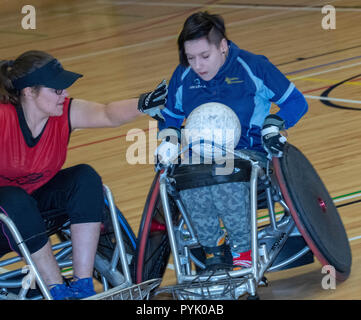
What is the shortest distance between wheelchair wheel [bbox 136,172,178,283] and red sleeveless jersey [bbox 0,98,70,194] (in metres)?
0.45

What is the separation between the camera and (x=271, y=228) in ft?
11.2

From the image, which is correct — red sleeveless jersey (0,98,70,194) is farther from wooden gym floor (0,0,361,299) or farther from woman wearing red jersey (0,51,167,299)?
wooden gym floor (0,0,361,299)

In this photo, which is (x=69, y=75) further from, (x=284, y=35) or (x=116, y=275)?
(x=284, y=35)

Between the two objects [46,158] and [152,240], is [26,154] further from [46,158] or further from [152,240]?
[152,240]

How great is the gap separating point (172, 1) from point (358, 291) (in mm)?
12132

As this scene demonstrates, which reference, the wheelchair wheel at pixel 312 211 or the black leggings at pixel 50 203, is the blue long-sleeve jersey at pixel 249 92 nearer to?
the wheelchair wheel at pixel 312 211

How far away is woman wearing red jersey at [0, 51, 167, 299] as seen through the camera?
3158 mm

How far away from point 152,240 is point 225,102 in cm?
66

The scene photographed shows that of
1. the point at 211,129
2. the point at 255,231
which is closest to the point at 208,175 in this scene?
the point at 211,129

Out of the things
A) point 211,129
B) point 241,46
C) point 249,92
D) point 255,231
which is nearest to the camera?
point 255,231

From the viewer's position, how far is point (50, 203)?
3.30m

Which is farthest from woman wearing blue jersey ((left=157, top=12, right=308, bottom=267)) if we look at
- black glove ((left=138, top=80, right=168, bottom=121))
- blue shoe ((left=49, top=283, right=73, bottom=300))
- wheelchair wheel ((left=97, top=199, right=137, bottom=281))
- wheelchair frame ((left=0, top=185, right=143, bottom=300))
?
blue shoe ((left=49, top=283, right=73, bottom=300))

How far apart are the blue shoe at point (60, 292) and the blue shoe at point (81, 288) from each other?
0.02m

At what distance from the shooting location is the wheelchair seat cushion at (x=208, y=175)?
318cm
